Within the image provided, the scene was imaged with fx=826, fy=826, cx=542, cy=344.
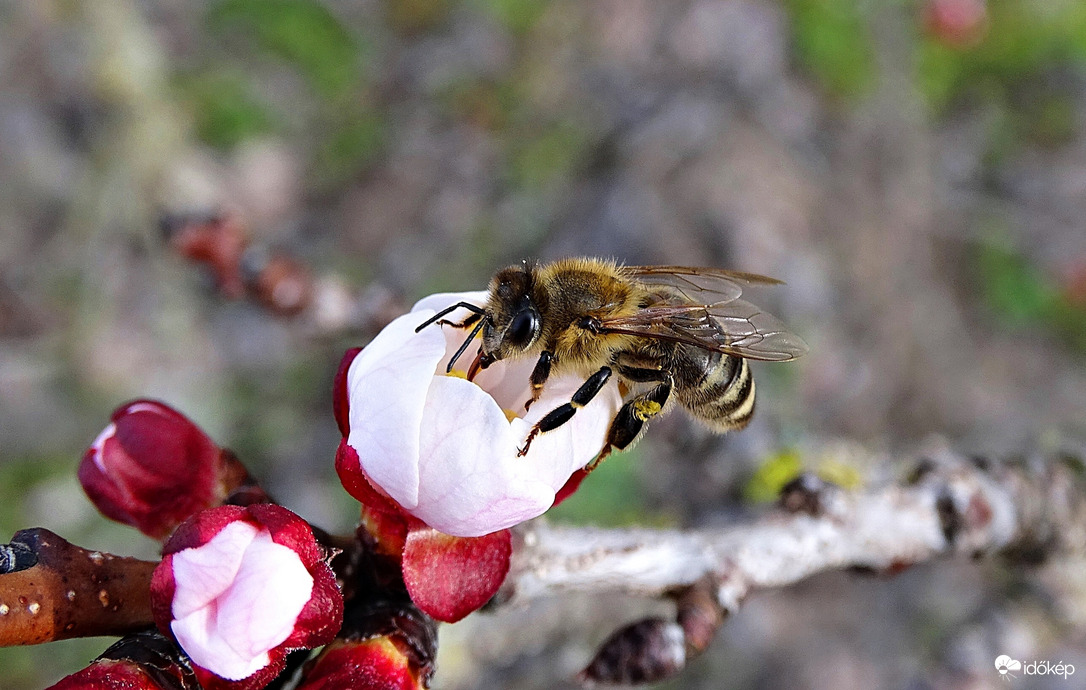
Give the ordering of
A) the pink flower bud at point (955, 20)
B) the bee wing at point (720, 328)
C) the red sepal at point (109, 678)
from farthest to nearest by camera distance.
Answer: the pink flower bud at point (955, 20) < the bee wing at point (720, 328) < the red sepal at point (109, 678)

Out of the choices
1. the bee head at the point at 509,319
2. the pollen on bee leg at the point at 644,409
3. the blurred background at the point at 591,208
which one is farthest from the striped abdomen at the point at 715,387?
the blurred background at the point at 591,208

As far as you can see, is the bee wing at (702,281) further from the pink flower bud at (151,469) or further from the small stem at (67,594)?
the small stem at (67,594)

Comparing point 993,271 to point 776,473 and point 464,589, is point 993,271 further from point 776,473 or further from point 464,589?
point 464,589

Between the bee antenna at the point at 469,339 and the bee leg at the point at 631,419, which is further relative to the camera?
the bee leg at the point at 631,419

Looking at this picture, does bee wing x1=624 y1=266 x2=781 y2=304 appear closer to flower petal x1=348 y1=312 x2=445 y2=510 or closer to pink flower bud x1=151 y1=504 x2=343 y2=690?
flower petal x1=348 y1=312 x2=445 y2=510

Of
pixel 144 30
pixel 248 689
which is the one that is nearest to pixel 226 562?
pixel 248 689

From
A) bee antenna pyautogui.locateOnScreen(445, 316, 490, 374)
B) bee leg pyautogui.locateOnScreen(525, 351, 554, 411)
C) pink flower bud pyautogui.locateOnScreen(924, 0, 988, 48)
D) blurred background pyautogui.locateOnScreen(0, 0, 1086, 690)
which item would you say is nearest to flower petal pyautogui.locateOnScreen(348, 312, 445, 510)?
bee antenna pyautogui.locateOnScreen(445, 316, 490, 374)

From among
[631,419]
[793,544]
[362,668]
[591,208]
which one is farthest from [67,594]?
[591,208]
